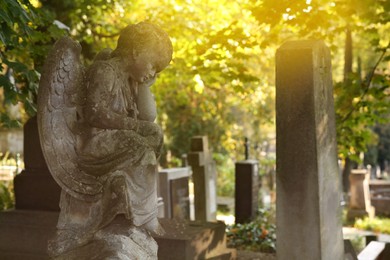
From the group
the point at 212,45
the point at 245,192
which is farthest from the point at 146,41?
the point at 245,192

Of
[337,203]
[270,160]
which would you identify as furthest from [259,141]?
[337,203]

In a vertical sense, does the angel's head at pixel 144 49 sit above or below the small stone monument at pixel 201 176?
above

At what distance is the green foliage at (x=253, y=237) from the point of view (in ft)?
28.3

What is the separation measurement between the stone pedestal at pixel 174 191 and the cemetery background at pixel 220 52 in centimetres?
207

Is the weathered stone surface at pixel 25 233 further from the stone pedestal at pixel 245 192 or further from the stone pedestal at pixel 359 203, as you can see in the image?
the stone pedestal at pixel 359 203

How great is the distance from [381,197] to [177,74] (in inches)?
276

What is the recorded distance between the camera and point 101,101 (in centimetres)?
305

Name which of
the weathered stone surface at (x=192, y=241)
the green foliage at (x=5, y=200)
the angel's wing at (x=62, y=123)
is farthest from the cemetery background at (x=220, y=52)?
the weathered stone surface at (x=192, y=241)

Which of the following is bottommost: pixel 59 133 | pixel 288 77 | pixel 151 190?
pixel 151 190

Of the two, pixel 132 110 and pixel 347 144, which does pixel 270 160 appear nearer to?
pixel 347 144

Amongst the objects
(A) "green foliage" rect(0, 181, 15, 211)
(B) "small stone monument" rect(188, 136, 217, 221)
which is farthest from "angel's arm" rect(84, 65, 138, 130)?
(B) "small stone monument" rect(188, 136, 217, 221)

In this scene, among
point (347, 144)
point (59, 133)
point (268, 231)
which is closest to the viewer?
point (59, 133)

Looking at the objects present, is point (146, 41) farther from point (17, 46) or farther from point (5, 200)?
point (5, 200)

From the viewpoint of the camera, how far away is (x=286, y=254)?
4.80 m
